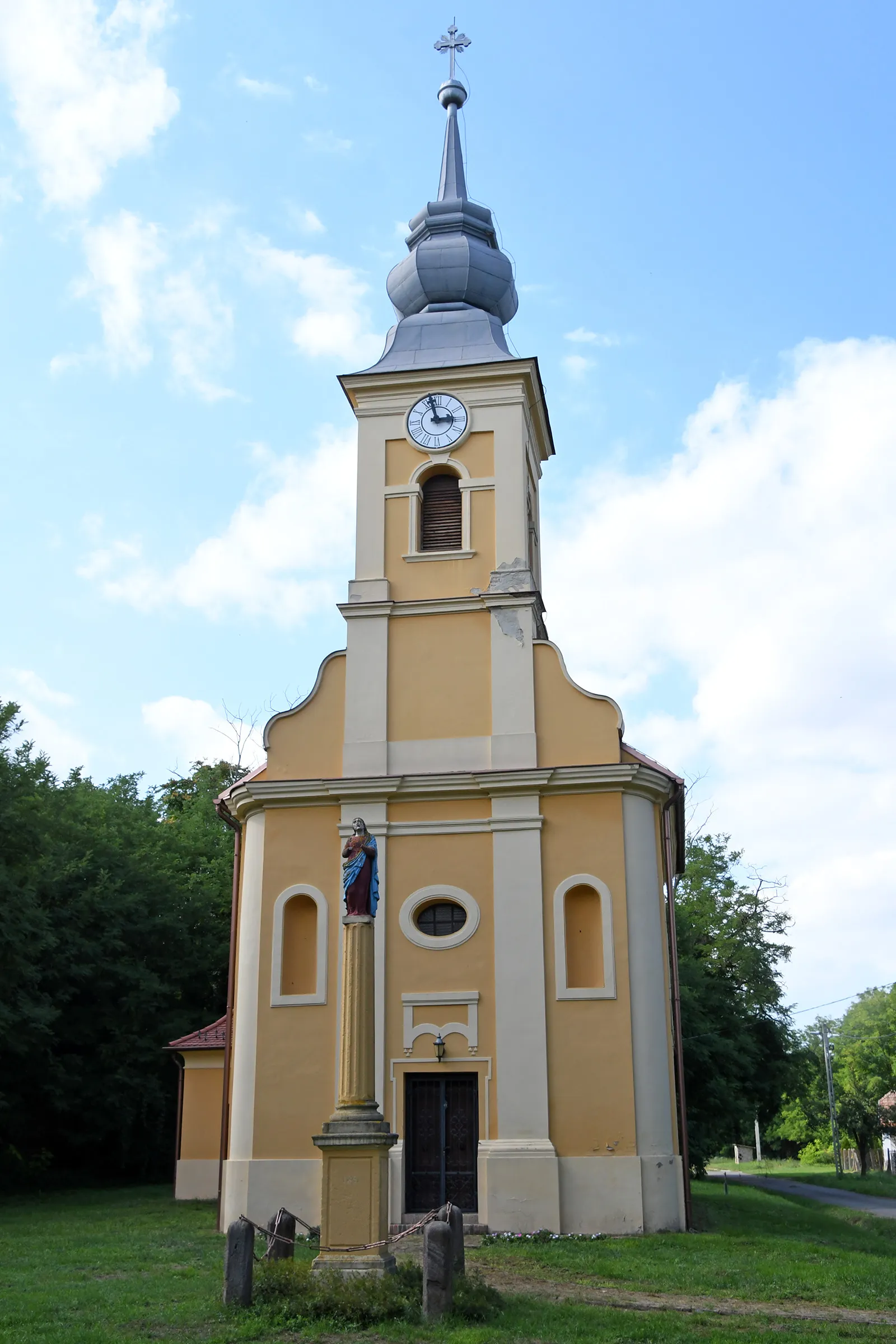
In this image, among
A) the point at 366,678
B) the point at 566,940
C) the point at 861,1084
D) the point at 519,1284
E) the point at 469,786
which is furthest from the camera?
the point at 861,1084

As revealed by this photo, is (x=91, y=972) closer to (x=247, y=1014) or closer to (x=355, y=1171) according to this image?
(x=247, y=1014)

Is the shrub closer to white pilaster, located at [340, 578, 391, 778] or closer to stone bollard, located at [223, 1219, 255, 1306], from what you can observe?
white pilaster, located at [340, 578, 391, 778]

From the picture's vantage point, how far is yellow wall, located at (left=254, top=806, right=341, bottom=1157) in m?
17.6

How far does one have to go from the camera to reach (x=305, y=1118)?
17.6m

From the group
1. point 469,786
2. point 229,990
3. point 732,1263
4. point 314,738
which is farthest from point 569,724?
point 732,1263

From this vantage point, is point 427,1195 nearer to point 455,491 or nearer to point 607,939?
point 607,939

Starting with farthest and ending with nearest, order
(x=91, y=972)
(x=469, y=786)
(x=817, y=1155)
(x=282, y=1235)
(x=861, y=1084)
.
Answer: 1. (x=817, y=1155)
2. (x=861, y=1084)
3. (x=91, y=972)
4. (x=469, y=786)
5. (x=282, y=1235)

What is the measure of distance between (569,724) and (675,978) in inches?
167

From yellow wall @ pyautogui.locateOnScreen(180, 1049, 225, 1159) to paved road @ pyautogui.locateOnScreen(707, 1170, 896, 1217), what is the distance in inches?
553

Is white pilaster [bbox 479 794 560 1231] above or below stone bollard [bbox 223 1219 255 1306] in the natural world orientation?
above

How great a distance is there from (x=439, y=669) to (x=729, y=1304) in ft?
34.0

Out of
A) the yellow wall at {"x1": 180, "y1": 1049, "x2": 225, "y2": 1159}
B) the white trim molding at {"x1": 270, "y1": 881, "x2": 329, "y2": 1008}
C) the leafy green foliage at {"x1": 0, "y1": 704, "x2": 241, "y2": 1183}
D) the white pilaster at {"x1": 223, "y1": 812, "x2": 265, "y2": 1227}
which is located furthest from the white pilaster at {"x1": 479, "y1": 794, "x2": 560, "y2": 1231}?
the leafy green foliage at {"x1": 0, "y1": 704, "x2": 241, "y2": 1183}

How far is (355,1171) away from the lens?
11.4 metres

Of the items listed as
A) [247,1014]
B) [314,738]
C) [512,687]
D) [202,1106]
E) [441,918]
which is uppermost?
[512,687]
